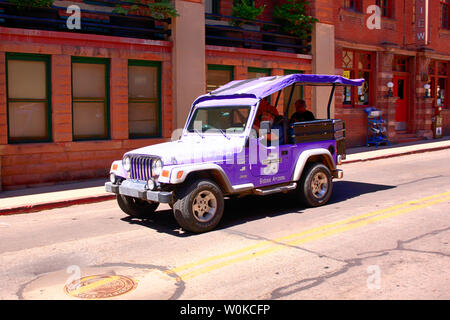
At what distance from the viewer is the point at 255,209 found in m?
9.23

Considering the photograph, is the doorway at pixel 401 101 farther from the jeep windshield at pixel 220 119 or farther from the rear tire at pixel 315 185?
the jeep windshield at pixel 220 119

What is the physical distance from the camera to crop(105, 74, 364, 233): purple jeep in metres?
7.32

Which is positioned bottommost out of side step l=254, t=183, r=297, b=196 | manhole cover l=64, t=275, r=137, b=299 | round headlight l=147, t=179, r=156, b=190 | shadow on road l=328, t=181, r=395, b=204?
manhole cover l=64, t=275, r=137, b=299

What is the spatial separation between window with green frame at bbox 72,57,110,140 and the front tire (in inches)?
267

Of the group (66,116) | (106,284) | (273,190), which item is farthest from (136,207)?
(66,116)

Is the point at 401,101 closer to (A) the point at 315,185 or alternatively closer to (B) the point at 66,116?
(A) the point at 315,185

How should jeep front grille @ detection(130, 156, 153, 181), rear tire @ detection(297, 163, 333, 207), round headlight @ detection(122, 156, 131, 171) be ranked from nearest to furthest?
1. jeep front grille @ detection(130, 156, 153, 181)
2. round headlight @ detection(122, 156, 131, 171)
3. rear tire @ detection(297, 163, 333, 207)

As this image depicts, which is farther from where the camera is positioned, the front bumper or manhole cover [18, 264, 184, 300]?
the front bumper

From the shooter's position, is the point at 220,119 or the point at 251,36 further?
the point at 251,36

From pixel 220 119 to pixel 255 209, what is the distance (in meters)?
1.83

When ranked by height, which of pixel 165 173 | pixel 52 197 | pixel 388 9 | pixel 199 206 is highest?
pixel 388 9

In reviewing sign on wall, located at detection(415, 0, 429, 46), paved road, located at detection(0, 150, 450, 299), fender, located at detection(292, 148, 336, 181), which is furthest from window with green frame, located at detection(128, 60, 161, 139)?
sign on wall, located at detection(415, 0, 429, 46)

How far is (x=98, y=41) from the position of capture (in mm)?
13102

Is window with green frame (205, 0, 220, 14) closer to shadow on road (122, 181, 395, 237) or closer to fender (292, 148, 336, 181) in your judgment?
shadow on road (122, 181, 395, 237)
